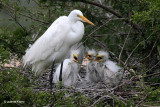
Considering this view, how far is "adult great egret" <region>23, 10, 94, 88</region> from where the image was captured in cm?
359

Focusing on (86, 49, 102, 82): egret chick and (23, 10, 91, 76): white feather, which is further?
(86, 49, 102, 82): egret chick

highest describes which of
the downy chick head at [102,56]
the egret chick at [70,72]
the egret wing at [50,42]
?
the egret wing at [50,42]

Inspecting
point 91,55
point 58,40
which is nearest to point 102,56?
point 91,55

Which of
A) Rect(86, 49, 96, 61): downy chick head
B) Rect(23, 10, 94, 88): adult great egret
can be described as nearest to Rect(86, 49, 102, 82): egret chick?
Rect(86, 49, 96, 61): downy chick head

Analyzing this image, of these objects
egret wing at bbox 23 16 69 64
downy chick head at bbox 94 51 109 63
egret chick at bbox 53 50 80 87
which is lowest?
egret chick at bbox 53 50 80 87

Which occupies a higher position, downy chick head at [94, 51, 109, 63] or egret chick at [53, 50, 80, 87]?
downy chick head at [94, 51, 109, 63]

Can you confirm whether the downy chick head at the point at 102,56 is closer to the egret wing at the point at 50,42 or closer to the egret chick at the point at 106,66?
the egret chick at the point at 106,66

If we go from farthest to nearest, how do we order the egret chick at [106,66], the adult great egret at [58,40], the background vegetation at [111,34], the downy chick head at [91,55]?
1. the downy chick head at [91,55]
2. the egret chick at [106,66]
3. the adult great egret at [58,40]
4. the background vegetation at [111,34]

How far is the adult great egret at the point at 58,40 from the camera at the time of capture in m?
3.59

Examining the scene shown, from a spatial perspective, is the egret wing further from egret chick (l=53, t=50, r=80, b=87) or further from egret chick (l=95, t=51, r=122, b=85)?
egret chick (l=95, t=51, r=122, b=85)

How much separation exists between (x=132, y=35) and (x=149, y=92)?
138 centimetres

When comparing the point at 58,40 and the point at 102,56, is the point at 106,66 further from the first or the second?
the point at 58,40

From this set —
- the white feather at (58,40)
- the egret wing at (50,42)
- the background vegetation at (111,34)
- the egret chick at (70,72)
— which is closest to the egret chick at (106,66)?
the background vegetation at (111,34)

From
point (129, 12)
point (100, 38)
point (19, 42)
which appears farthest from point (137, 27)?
point (19, 42)
